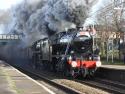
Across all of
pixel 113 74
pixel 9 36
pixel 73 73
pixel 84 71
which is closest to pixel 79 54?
pixel 84 71

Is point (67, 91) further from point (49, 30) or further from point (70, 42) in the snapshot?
point (49, 30)

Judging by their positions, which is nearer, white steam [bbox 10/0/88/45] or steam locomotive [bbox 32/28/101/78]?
steam locomotive [bbox 32/28/101/78]

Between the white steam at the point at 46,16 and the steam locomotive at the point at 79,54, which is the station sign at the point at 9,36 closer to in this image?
the white steam at the point at 46,16

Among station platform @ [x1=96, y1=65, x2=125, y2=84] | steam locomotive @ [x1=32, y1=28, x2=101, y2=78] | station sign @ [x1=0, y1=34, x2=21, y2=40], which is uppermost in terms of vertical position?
station sign @ [x1=0, y1=34, x2=21, y2=40]

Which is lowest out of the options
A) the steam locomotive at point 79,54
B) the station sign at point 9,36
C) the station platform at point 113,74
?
the station platform at point 113,74

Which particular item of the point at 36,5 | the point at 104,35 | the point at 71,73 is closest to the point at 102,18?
the point at 104,35

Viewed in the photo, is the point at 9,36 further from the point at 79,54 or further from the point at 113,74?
the point at 113,74

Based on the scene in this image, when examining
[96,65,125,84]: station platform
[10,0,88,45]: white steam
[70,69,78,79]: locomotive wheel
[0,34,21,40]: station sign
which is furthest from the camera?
[0,34,21,40]: station sign

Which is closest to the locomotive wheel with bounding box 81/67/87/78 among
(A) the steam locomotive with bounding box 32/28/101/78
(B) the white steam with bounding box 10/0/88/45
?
(A) the steam locomotive with bounding box 32/28/101/78

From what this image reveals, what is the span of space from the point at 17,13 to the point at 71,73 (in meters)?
27.8

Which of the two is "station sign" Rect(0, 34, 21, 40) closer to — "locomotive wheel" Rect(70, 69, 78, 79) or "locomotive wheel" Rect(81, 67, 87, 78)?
"locomotive wheel" Rect(70, 69, 78, 79)

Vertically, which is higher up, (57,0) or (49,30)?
(57,0)

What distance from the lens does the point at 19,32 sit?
57344mm

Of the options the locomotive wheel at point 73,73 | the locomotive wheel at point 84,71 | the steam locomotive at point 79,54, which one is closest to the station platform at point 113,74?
the steam locomotive at point 79,54
